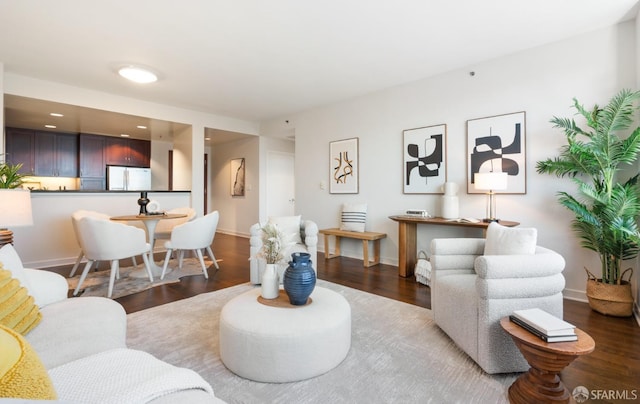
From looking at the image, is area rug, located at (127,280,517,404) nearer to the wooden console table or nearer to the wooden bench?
the wooden console table

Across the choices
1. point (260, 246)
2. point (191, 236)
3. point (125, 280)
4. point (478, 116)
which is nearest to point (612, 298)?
point (478, 116)

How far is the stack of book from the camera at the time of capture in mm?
1439

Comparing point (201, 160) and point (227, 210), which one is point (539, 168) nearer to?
point (201, 160)

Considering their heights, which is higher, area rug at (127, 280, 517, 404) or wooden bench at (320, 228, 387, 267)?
wooden bench at (320, 228, 387, 267)

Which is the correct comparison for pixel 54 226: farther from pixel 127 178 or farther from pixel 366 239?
pixel 366 239

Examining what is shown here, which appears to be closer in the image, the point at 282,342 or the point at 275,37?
the point at 282,342

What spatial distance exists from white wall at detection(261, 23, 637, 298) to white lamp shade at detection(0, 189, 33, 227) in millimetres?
3886

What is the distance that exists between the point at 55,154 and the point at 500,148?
834cm

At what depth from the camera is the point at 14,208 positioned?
2229 millimetres

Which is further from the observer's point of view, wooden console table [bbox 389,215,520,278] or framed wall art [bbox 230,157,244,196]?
framed wall art [bbox 230,157,244,196]

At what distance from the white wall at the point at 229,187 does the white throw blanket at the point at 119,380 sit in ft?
19.4

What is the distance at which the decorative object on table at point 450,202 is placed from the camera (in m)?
3.73

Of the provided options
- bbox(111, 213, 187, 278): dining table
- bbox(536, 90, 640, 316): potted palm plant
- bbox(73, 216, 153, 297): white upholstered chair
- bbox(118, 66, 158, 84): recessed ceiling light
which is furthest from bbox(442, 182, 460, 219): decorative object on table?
bbox(118, 66, 158, 84): recessed ceiling light

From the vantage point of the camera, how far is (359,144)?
16.1 ft
